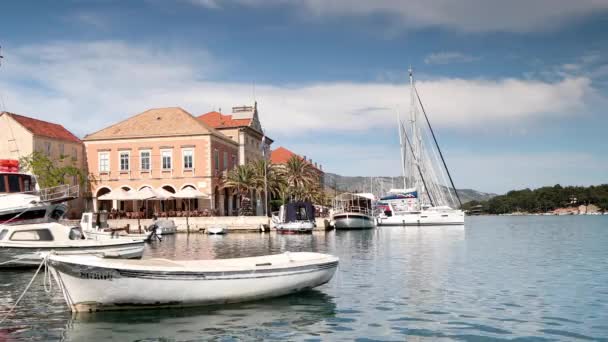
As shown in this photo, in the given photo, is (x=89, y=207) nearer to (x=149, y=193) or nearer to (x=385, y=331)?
(x=149, y=193)

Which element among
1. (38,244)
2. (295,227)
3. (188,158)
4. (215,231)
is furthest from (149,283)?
(188,158)

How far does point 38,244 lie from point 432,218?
54.5 m

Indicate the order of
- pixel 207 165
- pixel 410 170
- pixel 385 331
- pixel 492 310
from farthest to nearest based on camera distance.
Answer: pixel 410 170 < pixel 207 165 < pixel 492 310 < pixel 385 331

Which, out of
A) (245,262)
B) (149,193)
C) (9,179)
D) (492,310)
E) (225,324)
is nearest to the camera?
(225,324)

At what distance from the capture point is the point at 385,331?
1205 cm

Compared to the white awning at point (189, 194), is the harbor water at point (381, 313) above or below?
below

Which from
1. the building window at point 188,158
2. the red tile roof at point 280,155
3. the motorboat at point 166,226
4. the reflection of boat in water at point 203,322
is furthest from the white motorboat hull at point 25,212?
the red tile roof at point 280,155

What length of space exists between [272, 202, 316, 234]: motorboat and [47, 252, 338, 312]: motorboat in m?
36.8

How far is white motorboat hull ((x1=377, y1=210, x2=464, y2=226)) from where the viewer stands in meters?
69.4

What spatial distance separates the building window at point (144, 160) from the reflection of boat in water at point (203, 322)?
4836 cm

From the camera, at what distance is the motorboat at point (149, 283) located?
43.4 ft

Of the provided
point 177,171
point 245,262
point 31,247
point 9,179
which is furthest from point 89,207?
point 245,262

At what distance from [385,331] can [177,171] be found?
5076 cm

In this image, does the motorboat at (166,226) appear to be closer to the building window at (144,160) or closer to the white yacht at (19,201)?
the building window at (144,160)
